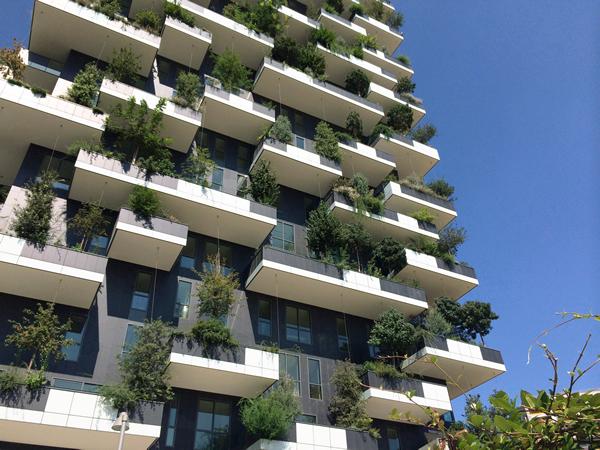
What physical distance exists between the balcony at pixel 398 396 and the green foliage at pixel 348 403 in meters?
0.46

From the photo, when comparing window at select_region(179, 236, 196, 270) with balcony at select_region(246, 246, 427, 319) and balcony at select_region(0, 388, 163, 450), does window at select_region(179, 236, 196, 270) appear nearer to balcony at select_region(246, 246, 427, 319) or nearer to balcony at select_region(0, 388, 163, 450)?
balcony at select_region(246, 246, 427, 319)

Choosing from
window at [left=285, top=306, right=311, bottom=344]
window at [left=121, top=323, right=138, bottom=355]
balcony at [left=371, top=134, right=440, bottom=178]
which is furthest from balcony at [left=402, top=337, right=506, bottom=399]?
balcony at [left=371, top=134, right=440, bottom=178]

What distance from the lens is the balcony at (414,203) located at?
29906mm

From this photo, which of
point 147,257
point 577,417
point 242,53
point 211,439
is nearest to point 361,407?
point 211,439

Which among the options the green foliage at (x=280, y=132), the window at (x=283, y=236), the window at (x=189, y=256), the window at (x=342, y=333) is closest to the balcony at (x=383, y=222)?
the window at (x=283, y=236)

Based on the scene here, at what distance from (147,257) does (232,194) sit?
18.4 feet

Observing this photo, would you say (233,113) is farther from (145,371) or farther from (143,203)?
(145,371)

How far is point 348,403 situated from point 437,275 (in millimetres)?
10029

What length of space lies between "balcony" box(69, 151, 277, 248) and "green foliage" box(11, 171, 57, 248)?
1.72 m

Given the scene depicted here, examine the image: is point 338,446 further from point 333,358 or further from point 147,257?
point 147,257

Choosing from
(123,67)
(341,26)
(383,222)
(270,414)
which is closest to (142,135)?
(123,67)

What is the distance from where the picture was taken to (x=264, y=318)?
74.2 feet

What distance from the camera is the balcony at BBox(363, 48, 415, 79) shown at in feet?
121

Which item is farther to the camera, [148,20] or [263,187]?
[148,20]
